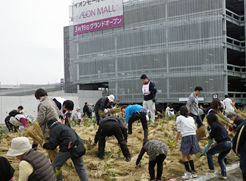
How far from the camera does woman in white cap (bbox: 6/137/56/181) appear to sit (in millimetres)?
3904

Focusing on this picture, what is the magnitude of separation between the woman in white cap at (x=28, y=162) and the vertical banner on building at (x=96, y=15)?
3428 centimetres

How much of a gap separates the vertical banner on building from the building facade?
84 centimetres

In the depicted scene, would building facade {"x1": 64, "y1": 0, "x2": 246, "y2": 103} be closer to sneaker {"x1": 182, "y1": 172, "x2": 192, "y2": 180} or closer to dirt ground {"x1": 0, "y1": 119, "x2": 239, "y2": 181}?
dirt ground {"x1": 0, "y1": 119, "x2": 239, "y2": 181}

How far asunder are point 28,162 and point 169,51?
100 feet

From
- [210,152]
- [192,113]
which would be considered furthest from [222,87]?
[210,152]

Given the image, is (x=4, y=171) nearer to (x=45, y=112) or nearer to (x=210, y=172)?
(x=45, y=112)

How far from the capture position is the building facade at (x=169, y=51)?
100 feet

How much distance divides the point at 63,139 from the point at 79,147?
1.11 feet

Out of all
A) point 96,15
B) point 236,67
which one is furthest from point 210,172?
point 96,15

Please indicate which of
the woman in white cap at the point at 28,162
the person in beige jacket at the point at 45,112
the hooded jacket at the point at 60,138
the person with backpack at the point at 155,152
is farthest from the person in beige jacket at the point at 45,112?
the woman in white cap at the point at 28,162

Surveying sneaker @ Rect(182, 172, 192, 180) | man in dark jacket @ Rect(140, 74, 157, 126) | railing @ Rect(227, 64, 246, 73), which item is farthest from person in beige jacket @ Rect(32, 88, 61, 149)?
railing @ Rect(227, 64, 246, 73)

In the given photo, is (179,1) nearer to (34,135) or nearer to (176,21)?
(176,21)

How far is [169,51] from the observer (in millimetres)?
33250

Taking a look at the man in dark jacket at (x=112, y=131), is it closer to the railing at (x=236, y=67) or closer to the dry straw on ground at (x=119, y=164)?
the dry straw on ground at (x=119, y=164)
